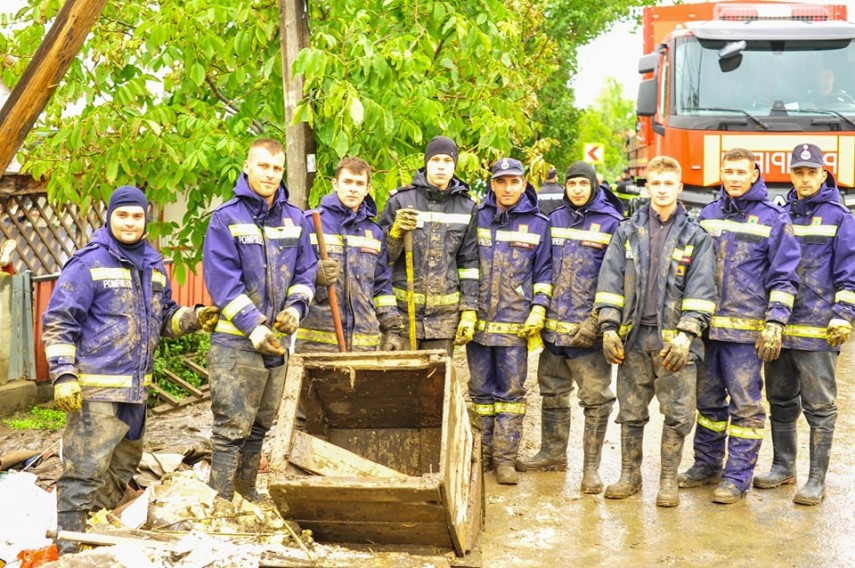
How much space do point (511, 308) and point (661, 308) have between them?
103 centimetres

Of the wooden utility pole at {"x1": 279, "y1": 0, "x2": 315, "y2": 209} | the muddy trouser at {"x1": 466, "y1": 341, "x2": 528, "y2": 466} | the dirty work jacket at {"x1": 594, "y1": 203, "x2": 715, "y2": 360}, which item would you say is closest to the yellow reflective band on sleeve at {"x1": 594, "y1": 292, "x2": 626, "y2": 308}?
the dirty work jacket at {"x1": 594, "y1": 203, "x2": 715, "y2": 360}

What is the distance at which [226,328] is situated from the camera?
5.71 m

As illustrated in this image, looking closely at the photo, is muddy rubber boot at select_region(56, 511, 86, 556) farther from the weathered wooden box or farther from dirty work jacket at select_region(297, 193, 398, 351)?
dirty work jacket at select_region(297, 193, 398, 351)

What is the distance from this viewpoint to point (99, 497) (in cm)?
541

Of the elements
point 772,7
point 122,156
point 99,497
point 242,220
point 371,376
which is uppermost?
point 772,7

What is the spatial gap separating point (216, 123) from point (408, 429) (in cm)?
277

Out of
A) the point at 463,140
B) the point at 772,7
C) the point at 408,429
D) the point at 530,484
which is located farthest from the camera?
the point at 772,7

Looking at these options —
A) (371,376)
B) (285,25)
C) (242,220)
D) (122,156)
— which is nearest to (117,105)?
(122,156)

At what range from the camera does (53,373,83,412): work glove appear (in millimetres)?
4984

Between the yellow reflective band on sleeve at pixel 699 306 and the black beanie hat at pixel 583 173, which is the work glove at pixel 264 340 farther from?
the yellow reflective band on sleeve at pixel 699 306

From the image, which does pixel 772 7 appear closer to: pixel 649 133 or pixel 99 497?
pixel 649 133

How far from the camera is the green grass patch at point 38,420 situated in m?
8.25

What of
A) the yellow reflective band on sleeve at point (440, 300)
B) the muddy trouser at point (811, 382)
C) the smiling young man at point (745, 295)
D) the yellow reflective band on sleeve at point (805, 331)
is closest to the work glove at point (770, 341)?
the smiling young man at point (745, 295)

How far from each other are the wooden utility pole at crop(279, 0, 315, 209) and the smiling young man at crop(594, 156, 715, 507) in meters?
2.46
